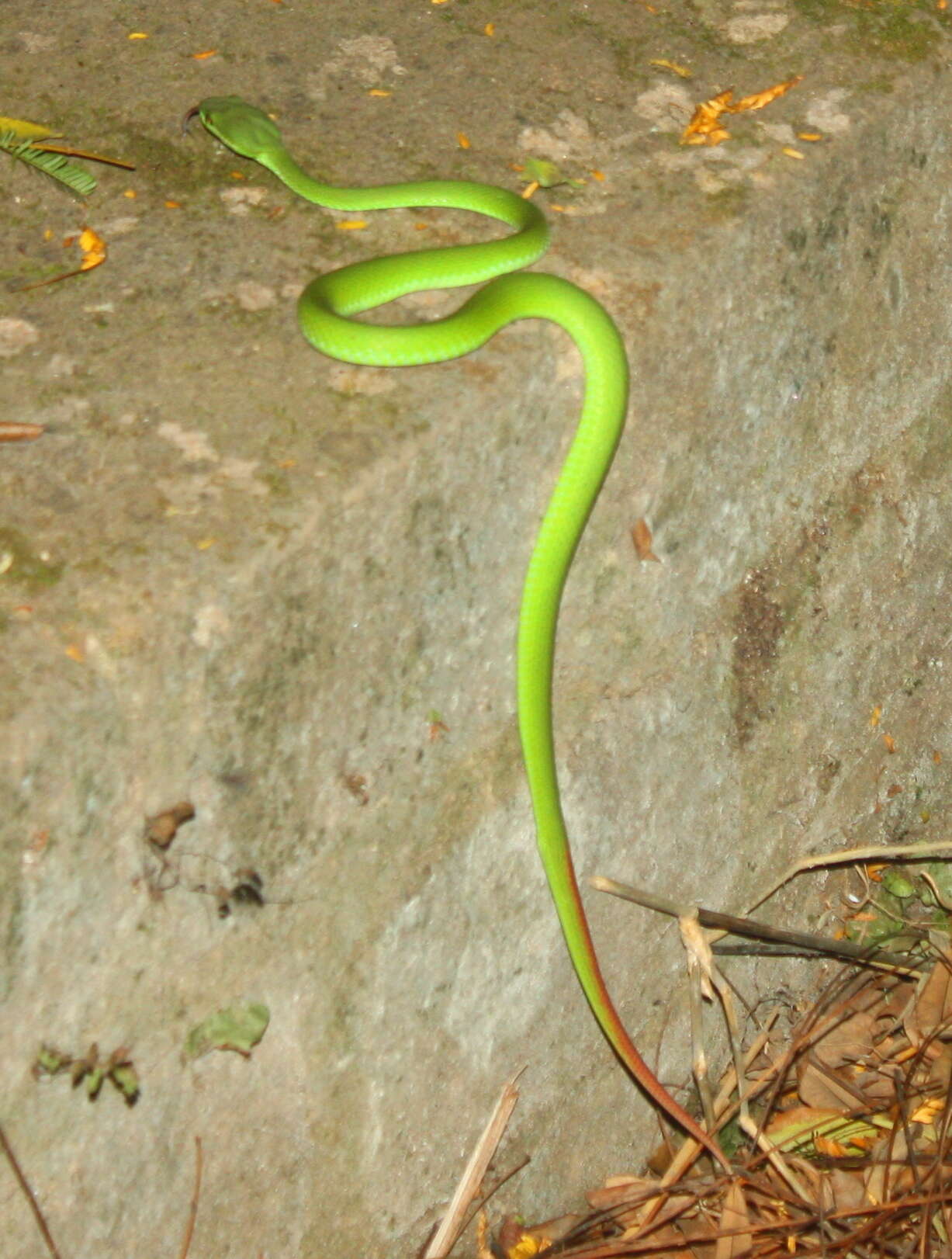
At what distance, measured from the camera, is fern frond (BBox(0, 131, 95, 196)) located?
8.50 feet

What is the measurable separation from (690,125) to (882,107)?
0.41 m

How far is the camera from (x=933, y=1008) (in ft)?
10.5

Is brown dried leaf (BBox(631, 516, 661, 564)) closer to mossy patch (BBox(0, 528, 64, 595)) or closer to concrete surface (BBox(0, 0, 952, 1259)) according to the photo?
concrete surface (BBox(0, 0, 952, 1259))

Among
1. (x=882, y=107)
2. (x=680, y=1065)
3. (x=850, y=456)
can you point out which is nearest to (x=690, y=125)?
(x=882, y=107)

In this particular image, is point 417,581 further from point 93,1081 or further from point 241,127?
point 241,127

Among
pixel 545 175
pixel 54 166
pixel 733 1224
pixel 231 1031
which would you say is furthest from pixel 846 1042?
pixel 54 166

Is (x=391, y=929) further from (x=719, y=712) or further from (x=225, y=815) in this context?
(x=719, y=712)

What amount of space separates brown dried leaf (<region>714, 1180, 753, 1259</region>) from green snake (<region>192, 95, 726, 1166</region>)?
0.29 meters

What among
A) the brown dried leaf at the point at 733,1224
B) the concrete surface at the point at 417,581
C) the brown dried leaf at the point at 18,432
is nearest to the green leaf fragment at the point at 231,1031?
the concrete surface at the point at 417,581

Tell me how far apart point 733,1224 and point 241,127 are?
2.33m

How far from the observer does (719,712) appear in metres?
2.77

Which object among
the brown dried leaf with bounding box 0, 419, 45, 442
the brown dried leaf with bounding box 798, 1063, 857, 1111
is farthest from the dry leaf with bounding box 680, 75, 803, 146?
the brown dried leaf with bounding box 798, 1063, 857, 1111

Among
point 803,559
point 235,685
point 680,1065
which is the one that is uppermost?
point 235,685

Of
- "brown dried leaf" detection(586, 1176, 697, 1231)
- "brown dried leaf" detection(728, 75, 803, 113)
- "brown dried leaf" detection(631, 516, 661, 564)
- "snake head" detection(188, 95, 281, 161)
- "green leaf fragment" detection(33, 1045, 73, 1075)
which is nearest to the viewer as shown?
"green leaf fragment" detection(33, 1045, 73, 1075)
